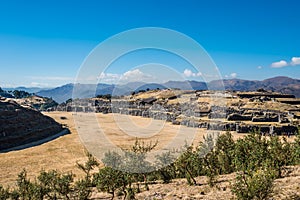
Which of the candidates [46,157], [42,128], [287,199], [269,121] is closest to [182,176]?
[287,199]

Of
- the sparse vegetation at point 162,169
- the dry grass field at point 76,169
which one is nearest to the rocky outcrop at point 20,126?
the dry grass field at point 76,169

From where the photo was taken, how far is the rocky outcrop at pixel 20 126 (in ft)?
234

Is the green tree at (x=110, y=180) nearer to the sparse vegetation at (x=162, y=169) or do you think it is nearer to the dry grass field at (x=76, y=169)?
the sparse vegetation at (x=162, y=169)

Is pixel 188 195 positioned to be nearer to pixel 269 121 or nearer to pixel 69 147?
pixel 69 147

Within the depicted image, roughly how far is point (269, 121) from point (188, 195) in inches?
3600

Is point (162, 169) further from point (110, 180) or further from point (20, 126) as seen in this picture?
point (20, 126)

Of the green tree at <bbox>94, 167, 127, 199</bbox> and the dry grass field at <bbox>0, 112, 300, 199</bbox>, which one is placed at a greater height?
the green tree at <bbox>94, 167, 127, 199</bbox>

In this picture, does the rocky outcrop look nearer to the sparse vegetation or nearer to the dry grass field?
the dry grass field

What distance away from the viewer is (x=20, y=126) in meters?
80.0

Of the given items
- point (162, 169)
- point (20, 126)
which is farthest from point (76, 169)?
point (20, 126)

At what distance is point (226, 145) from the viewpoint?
3388cm

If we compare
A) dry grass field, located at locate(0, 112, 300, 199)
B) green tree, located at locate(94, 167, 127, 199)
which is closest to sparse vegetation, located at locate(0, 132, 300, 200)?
green tree, located at locate(94, 167, 127, 199)

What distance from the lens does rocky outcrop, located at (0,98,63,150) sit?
71.4 metres

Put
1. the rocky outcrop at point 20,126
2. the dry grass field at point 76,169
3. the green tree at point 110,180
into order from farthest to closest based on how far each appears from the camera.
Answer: the rocky outcrop at point 20,126
the green tree at point 110,180
the dry grass field at point 76,169
